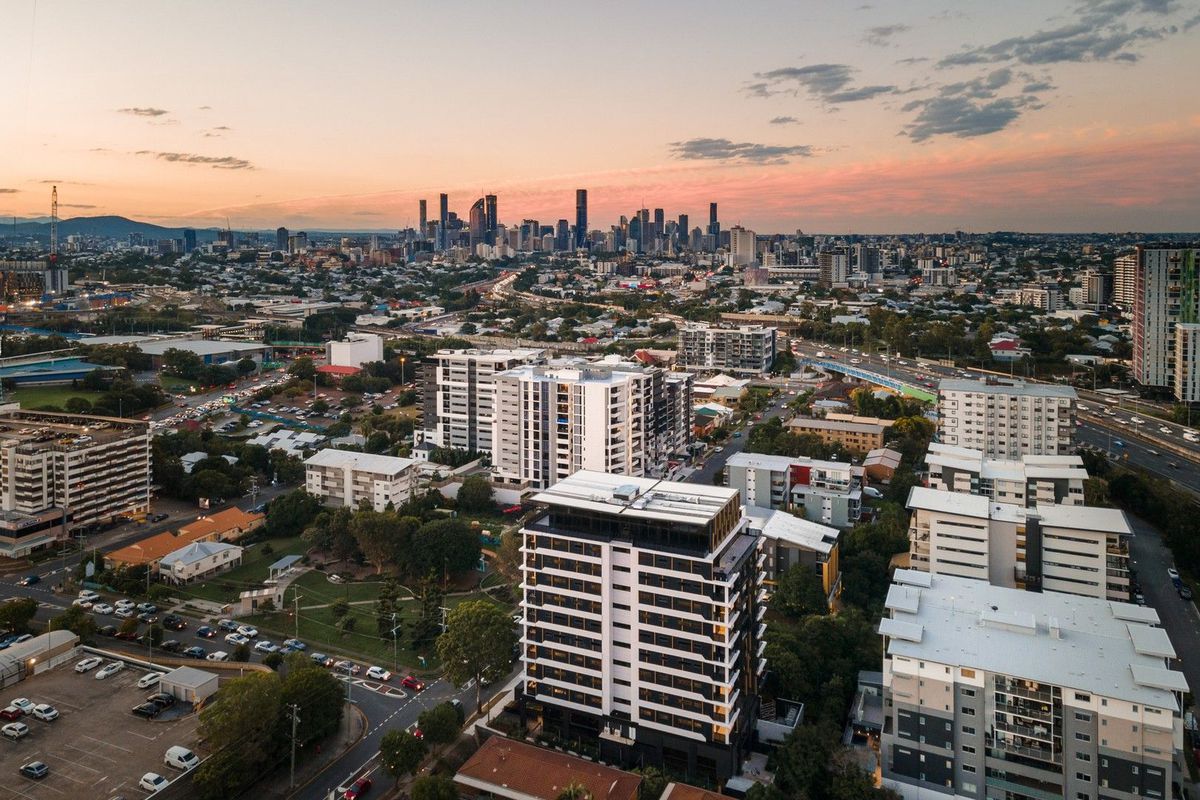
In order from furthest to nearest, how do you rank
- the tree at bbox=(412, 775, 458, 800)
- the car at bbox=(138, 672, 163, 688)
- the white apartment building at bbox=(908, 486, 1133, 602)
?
the white apartment building at bbox=(908, 486, 1133, 602) < the car at bbox=(138, 672, 163, 688) < the tree at bbox=(412, 775, 458, 800)

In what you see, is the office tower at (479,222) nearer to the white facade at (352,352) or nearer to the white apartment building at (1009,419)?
the white facade at (352,352)

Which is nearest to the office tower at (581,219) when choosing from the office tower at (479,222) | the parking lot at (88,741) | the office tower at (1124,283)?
the office tower at (479,222)

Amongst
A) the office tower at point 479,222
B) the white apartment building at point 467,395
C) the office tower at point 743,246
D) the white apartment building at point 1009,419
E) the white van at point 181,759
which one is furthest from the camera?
the office tower at point 479,222

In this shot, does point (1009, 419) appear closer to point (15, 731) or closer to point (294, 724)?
point (294, 724)

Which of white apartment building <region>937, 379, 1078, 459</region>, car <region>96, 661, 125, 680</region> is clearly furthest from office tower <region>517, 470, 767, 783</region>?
white apartment building <region>937, 379, 1078, 459</region>

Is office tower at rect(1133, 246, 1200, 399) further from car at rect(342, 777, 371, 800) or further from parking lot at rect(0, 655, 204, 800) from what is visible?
parking lot at rect(0, 655, 204, 800)

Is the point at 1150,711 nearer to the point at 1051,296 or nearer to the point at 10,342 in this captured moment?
the point at 10,342
